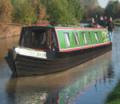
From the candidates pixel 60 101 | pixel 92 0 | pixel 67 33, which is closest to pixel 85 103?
pixel 60 101

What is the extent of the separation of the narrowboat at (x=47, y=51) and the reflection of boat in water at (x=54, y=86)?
38 centimetres

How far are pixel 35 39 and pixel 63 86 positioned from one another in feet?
12.2

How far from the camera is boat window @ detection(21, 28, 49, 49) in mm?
18453

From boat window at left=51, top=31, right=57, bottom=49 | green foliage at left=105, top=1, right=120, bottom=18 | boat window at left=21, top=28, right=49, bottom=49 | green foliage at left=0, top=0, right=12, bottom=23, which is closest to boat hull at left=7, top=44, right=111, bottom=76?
boat window at left=51, top=31, right=57, bottom=49

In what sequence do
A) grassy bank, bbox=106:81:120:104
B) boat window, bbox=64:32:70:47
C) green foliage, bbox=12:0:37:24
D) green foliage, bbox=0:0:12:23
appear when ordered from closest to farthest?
grassy bank, bbox=106:81:120:104
boat window, bbox=64:32:70:47
green foliage, bbox=0:0:12:23
green foliage, bbox=12:0:37:24

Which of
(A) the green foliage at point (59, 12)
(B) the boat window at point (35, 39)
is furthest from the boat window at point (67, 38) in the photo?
(A) the green foliage at point (59, 12)

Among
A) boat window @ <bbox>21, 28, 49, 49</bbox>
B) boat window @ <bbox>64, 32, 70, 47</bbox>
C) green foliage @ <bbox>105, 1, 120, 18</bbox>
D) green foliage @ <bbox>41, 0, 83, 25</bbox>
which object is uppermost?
boat window @ <bbox>21, 28, 49, 49</bbox>

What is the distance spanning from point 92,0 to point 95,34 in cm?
13278

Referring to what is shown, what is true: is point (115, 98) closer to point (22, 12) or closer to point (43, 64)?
point (43, 64)

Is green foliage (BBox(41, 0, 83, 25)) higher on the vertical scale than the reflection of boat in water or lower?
lower

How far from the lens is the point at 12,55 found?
16766 millimetres

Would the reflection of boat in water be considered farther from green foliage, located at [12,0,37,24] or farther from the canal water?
green foliage, located at [12,0,37,24]

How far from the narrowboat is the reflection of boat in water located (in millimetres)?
384

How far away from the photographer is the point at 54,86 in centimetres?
1561
